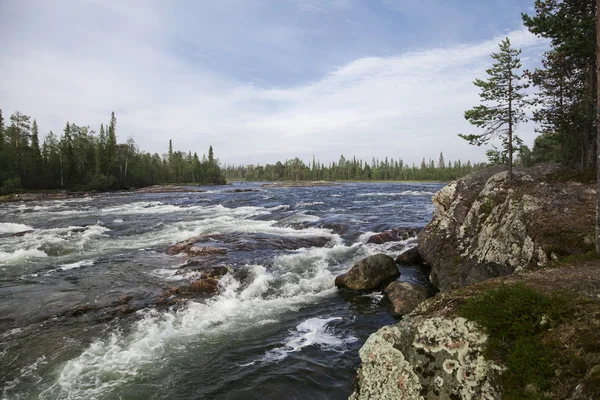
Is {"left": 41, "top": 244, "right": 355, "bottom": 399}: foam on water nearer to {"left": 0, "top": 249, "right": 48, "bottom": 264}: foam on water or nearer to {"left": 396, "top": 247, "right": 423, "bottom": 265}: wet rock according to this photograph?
{"left": 396, "top": 247, "right": 423, "bottom": 265}: wet rock

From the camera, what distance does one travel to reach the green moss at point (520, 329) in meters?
3.55

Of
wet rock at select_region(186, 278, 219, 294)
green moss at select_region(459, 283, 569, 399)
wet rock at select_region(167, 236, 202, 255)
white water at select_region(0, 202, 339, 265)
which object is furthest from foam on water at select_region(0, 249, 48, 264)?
green moss at select_region(459, 283, 569, 399)

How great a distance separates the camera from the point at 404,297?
1088 cm

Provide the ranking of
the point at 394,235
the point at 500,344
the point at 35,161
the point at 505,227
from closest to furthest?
the point at 500,344
the point at 505,227
the point at 394,235
the point at 35,161

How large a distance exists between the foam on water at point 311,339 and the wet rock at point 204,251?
9.03 m

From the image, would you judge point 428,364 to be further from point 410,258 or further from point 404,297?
point 410,258

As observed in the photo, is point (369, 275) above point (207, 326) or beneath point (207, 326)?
above

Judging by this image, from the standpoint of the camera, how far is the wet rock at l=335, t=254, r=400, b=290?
1271 cm

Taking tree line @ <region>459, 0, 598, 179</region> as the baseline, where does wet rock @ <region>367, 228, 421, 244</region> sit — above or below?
below

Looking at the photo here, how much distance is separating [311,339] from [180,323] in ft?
13.0

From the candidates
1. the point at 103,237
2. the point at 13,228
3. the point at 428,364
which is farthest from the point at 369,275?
the point at 13,228

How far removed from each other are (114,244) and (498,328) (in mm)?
22107

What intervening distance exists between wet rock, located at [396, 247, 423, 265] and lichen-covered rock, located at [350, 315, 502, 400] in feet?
39.3

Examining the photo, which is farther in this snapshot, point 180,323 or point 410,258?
point 410,258
